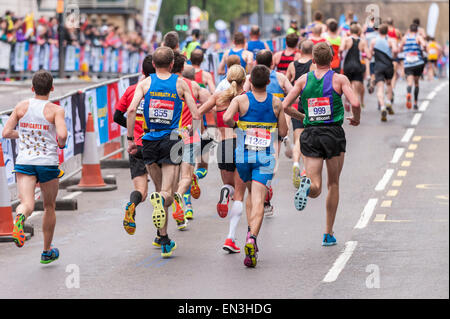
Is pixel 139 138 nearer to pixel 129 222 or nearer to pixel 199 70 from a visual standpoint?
pixel 129 222

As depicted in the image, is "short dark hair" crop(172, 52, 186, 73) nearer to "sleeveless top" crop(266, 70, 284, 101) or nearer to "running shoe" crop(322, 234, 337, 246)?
"sleeveless top" crop(266, 70, 284, 101)

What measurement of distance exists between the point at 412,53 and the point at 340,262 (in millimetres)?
15902

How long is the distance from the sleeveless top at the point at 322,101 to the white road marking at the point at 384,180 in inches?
186

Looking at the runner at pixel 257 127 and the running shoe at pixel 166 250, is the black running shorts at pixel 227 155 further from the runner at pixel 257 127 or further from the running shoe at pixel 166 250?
the running shoe at pixel 166 250

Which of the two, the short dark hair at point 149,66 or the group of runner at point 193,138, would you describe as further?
the short dark hair at point 149,66

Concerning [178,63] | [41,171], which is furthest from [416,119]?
[41,171]

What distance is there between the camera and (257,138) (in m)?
11.0

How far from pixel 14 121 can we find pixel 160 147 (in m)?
1.46

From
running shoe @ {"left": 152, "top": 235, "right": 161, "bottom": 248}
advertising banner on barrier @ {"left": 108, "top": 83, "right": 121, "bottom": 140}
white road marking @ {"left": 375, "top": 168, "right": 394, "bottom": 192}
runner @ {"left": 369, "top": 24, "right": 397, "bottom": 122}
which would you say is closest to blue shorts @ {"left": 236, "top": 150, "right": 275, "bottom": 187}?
running shoe @ {"left": 152, "top": 235, "right": 161, "bottom": 248}

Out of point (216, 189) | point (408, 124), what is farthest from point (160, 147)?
point (408, 124)

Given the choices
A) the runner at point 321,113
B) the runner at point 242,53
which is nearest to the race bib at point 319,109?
the runner at point 321,113

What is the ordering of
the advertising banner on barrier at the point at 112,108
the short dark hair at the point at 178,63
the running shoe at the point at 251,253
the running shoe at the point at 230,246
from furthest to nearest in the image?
1. the advertising banner on barrier at the point at 112,108
2. the short dark hair at the point at 178,63
3. the running shoe at the point at 230,246
4. the running shoe at the point at 251,253

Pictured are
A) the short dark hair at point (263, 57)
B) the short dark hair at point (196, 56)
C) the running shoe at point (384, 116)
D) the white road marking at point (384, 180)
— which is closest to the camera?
the short dark hair at point (263, 57)

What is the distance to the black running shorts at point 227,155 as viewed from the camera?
39.6 feet
